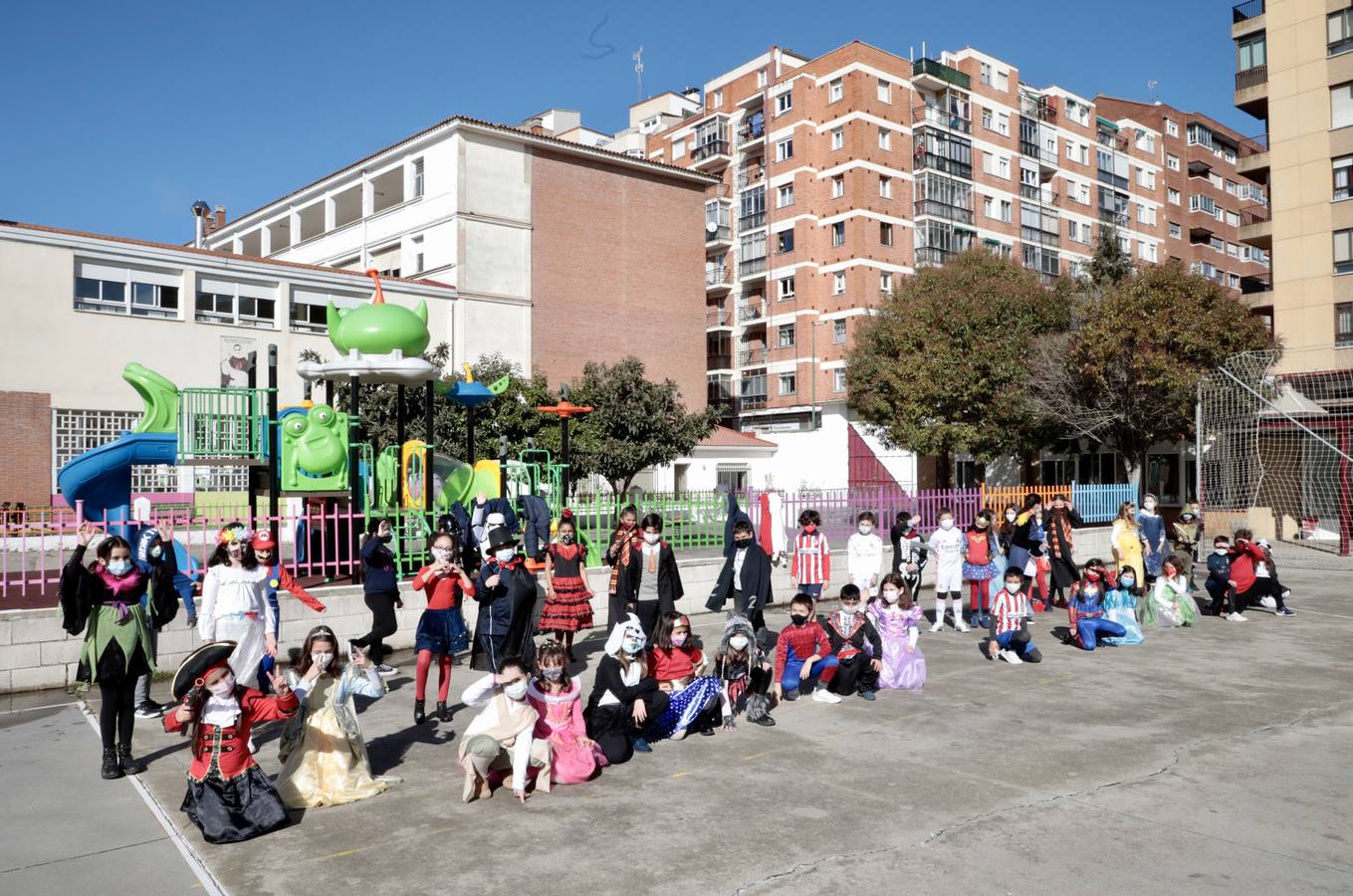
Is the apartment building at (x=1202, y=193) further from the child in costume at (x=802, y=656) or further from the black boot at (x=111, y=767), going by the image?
the black boot at (x=111, y=767)

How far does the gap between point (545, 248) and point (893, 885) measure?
35.7 m

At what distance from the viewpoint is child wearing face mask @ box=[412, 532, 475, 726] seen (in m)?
8.30

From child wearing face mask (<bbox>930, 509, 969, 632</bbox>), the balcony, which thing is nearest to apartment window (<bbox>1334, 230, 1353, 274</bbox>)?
the balcony

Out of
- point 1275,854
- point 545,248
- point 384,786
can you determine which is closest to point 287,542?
point 384,786

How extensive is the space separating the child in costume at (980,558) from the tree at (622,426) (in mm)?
17501

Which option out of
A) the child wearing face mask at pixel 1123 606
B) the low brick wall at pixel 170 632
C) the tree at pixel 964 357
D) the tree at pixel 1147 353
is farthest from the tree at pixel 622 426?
the child wearing face mask at pixel 1123 606

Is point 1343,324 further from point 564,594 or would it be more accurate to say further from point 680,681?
point 680,681

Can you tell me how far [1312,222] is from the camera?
31344 millimetres

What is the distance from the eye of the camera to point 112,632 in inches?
278

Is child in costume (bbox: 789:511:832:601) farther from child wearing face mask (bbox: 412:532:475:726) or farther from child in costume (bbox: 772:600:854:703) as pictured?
child wearing face mask (bbox: 412:532:475:726)

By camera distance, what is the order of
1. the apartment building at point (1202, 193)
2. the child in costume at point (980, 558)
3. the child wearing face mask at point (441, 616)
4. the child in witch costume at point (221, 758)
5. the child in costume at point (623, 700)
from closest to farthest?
1. the child in witch costume at point (221, 758)
2. the child in costume at point (623, 700)
3. the child wearing face mask at point (441, 616)
4. the child in costume at point (980, 558)
5. the apartment building at point (1202, 193)

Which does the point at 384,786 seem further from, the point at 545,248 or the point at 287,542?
the point at 545,248

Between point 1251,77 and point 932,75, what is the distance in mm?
14605

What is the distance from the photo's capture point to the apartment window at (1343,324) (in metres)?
30.3
